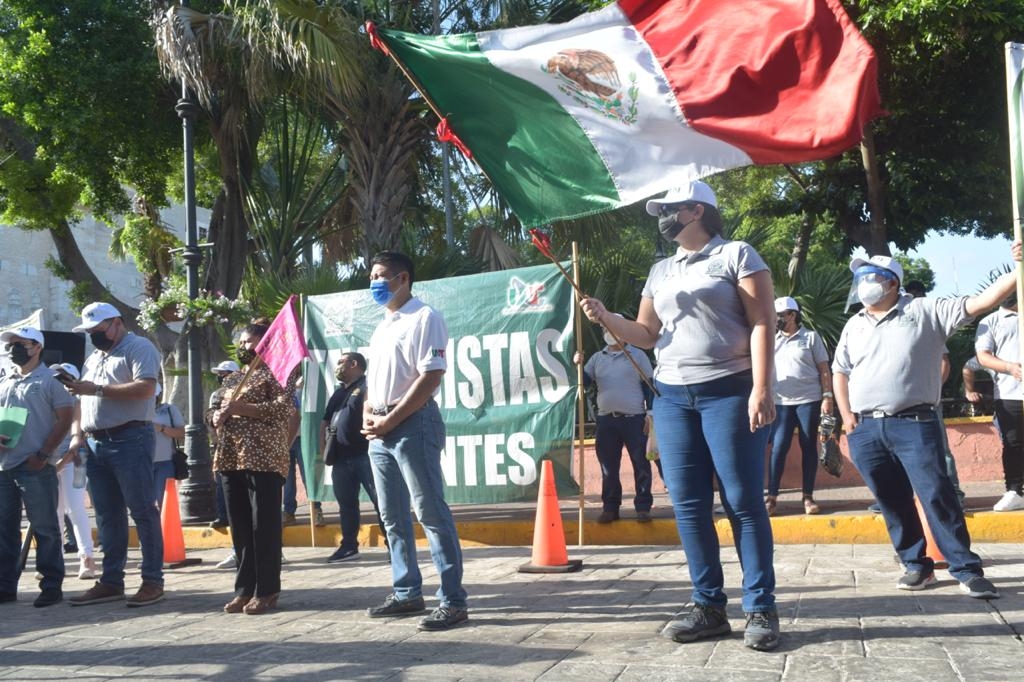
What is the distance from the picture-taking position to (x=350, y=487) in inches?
345

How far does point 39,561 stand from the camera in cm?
692

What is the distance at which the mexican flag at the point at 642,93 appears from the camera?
5340mm

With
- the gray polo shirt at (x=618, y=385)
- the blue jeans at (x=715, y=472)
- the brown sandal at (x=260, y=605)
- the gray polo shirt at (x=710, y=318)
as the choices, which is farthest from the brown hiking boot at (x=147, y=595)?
the gray polo shirt at (x=618, y=385)

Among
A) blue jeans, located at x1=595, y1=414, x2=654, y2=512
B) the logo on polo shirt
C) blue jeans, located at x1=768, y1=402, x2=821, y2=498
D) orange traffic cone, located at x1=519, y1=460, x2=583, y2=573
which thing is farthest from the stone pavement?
the logo on polo shirt

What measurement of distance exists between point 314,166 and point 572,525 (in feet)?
71.2

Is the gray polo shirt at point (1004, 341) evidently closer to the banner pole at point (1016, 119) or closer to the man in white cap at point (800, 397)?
Result: the man in white cap at point (800, 397)

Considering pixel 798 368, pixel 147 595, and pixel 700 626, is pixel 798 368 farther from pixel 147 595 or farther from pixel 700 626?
pixel 147 595

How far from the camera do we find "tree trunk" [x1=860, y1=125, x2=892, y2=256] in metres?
14.1

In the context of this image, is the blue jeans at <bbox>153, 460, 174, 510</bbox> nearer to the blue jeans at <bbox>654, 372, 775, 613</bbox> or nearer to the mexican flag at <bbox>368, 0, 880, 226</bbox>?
the mexican flag at <bbox>368, 0, 880, 226</bbox>

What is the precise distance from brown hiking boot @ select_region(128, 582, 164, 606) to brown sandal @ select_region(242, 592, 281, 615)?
0.88 meters

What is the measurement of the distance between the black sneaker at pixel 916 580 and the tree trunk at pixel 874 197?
932 cm

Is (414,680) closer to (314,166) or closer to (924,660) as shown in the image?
(924,660)

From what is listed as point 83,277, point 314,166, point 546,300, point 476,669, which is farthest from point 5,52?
point 476,669

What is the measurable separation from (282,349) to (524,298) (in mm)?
2612
